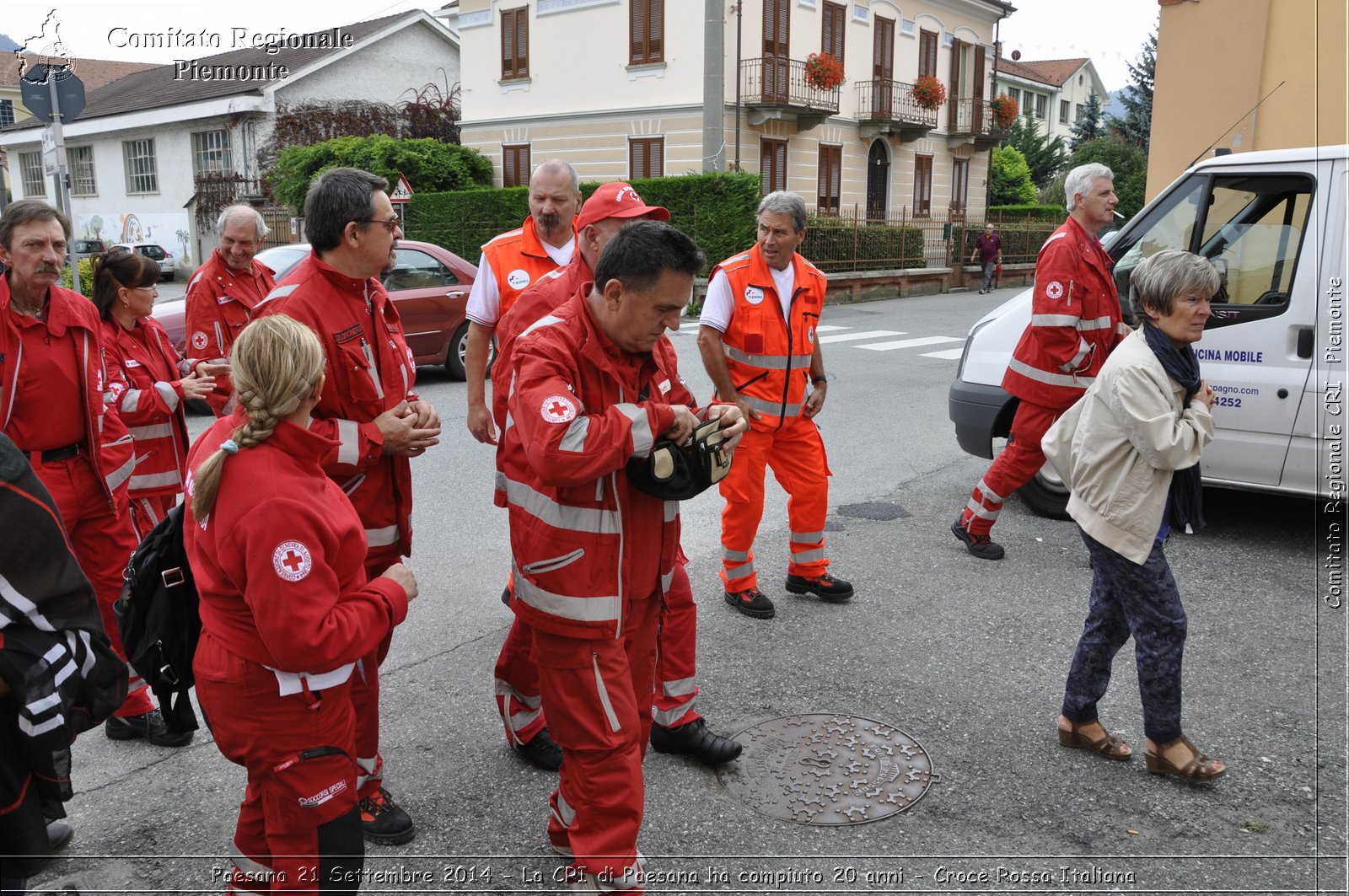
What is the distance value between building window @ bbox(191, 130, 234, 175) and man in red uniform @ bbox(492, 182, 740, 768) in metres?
31.9

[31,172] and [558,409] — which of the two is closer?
[558,409]

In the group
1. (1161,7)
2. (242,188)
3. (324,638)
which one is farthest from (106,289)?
(242,188)

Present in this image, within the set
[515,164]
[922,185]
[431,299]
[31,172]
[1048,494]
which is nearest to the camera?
[1048,494]

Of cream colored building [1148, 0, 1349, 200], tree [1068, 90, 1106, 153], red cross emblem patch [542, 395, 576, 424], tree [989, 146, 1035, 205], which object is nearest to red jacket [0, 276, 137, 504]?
red cross emblem patch [542, 395, 576, 424]

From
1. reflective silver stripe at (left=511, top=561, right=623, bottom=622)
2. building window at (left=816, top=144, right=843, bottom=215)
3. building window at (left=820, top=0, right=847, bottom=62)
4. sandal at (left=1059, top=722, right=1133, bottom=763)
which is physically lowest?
sandal at (left=1059, top=722, right=1133, bottom=763)

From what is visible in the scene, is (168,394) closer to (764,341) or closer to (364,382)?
(364,382)

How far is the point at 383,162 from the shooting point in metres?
26.5

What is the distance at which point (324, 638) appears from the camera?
2217 mm

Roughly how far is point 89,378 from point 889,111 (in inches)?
1180

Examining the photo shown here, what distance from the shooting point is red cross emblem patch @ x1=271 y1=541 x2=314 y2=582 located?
216 cm

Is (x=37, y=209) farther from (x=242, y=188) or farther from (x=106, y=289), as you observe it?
(x=242, y=188)

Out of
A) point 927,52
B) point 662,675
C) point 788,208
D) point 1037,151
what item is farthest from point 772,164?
point 1037,151

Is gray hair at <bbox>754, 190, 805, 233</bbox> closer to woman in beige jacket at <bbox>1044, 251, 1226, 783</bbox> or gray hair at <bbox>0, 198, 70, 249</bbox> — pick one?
woman in beige jacket at <bbox>1044, 251, 1226, 783</bbox>

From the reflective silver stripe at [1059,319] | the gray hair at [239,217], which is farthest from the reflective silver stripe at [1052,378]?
the gray hair at [239,217]
